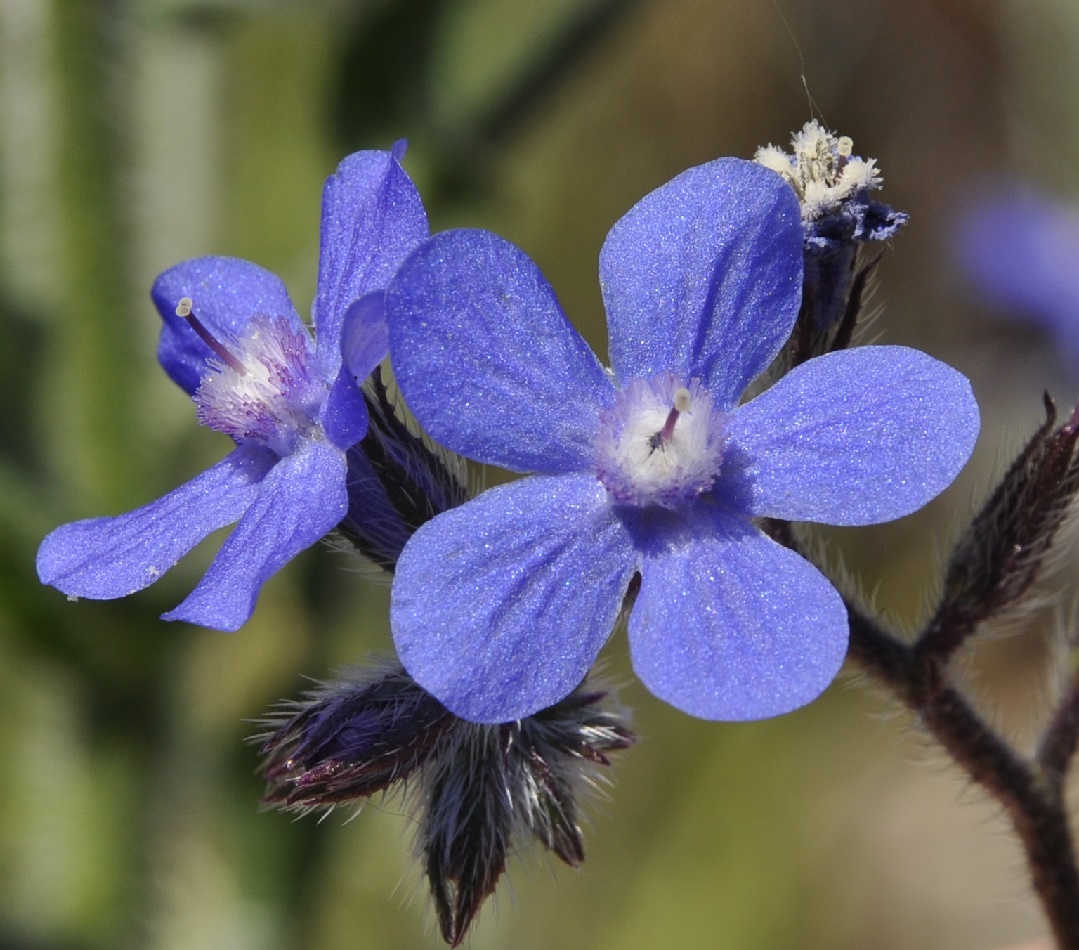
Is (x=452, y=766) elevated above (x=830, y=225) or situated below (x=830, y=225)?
below

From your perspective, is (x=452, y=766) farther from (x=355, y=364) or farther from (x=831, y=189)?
(x=831, y=189)

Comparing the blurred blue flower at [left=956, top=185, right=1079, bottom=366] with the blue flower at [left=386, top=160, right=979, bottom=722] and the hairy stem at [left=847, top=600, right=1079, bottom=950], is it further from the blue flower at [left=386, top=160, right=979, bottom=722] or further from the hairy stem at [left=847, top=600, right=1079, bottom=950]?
the blue flower at [left=386, top=160, right=979, bottom=722]

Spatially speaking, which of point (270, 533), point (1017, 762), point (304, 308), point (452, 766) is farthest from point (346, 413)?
point (304, 308)

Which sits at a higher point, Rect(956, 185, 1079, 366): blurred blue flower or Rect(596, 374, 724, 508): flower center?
Rect(596, 374, 724, 508): flower center

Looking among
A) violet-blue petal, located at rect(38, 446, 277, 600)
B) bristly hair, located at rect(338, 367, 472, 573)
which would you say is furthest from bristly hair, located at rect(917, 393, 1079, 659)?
violet-blue petal, located at rect(38, 446, 277, 600)

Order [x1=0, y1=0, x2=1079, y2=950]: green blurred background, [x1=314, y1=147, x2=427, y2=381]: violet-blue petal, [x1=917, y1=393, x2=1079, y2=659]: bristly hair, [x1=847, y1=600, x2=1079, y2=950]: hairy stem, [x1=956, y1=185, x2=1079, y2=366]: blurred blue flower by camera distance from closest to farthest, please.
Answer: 1. [x1=314, y1=147, x2=427, y2=381]: violet-blue petal
2. [x1=917, y1=393, x2=1079, y2=659]: bristly hair
3. [x1=847, y1=600, x2=1079, y2=950]: hairy stem
4. [x1=0, y1=0, x2=1079, y2=950]: green blurred background
5. [x1=956, y1=185, x2=1079, y2=366]: blurred blue flower

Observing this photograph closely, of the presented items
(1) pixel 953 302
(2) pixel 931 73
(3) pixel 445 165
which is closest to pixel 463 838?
(3) pixel 445 165
